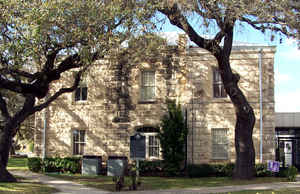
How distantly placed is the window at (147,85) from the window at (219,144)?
166 inches

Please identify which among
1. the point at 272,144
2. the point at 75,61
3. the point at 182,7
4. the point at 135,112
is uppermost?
the point at 182,7

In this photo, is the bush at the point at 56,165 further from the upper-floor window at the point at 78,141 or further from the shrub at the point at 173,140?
the shrub at the point at 173,140

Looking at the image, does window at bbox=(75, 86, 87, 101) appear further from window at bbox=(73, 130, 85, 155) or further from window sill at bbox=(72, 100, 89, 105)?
window at bbox=(73, 130, 85, 155)

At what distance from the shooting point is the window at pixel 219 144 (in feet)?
73.7

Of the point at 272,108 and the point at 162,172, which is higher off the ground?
the point at 272,108

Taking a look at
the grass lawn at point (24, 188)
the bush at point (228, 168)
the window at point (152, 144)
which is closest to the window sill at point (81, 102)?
the window at point (152, 144)

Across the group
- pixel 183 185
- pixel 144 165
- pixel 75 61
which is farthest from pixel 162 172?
pixel 75 61

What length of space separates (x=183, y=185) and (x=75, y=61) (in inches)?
279

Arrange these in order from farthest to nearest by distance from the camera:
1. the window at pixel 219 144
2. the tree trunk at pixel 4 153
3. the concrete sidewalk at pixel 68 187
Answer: the window at pixel 219 144, the tree trunk at pixel 4 153, the concrete sidewalk at pixel 68 187

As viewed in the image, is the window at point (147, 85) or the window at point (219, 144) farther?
the window at point (147, 85)

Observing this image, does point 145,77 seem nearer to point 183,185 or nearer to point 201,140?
point 201,140

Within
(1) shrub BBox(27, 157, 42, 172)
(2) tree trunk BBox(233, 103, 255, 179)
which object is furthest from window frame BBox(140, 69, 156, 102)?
(1) shrub BBox(27, 157, 42, 172)

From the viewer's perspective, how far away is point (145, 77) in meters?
24.1

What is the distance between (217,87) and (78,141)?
908cm
